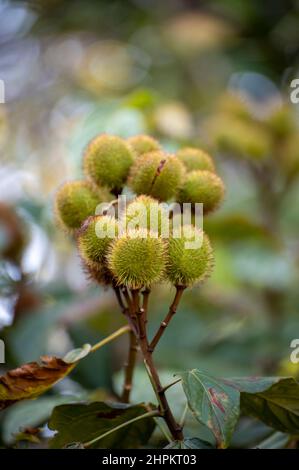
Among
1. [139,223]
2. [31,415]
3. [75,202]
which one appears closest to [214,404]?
[139,223]

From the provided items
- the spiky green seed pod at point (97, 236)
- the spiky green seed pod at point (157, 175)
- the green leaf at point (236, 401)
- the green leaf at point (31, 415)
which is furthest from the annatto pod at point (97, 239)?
the green leaf at point (31, 415)

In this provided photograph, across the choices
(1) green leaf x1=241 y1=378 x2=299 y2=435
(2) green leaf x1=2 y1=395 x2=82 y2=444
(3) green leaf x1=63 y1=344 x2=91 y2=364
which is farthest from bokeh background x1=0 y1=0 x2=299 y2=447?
A: (1) green leaf x1=241 y1=378 x2=299 y2=435

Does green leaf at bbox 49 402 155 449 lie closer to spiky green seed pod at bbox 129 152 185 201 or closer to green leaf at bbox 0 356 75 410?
green leaf at bbox 0 356 75 410

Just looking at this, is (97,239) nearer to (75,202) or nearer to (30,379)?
(75,202)

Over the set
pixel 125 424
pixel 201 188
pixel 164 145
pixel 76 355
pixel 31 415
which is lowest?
pixel 31 415

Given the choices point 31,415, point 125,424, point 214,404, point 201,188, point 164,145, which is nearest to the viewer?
point 214,404

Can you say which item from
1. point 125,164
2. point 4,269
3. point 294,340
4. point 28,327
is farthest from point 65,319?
point 125,164
